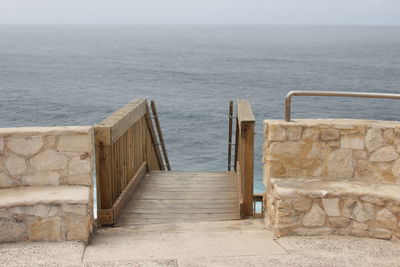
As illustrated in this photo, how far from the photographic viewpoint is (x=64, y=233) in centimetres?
531

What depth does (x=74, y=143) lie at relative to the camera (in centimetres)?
557

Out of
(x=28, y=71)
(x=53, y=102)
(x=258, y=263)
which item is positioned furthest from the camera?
(x=28, y=71)

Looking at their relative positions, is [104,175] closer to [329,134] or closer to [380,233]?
[329,134]

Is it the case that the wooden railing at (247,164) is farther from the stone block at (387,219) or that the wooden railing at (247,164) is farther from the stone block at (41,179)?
the stone block at (41,179)

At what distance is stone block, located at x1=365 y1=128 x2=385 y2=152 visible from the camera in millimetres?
5672

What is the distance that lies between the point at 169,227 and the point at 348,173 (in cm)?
213

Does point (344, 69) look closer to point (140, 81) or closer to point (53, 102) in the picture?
point (140, 81)

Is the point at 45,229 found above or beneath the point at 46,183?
beneath

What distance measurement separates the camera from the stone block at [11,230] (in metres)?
5.17

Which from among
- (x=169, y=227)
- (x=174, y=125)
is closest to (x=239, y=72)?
(x=174, y=125)

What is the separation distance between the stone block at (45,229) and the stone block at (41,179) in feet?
1.73

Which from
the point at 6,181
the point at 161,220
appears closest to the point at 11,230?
the point at 6,181

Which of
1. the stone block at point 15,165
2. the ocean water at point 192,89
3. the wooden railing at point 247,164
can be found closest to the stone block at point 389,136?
the wooden railing at point 247,164

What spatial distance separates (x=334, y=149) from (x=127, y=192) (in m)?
2.90
